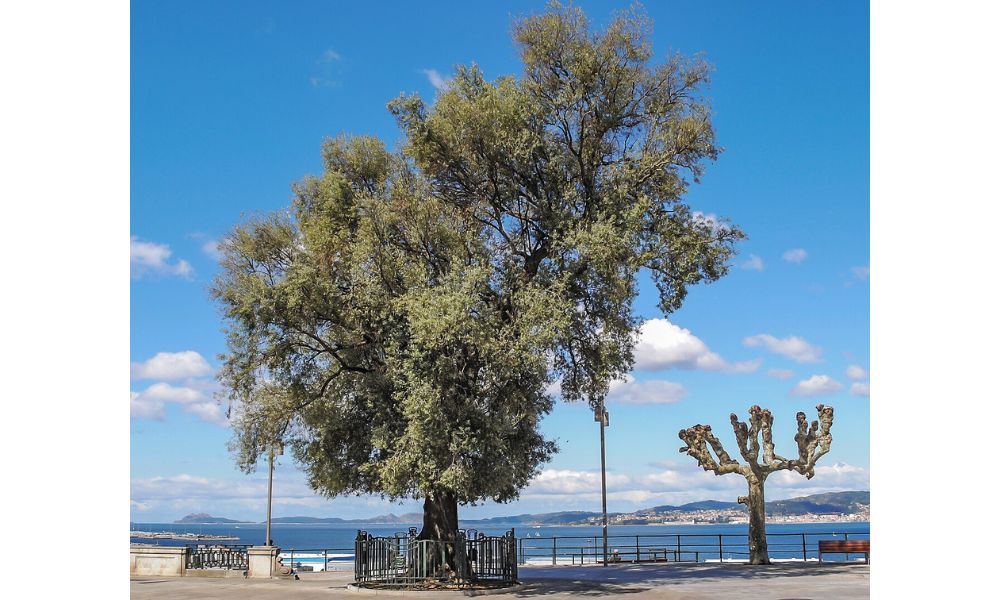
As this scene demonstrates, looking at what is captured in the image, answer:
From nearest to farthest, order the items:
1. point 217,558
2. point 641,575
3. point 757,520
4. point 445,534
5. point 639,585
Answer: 1. point 639,585
2. point 445,534
3. point 641,575
4. point 757,520
5. point 217,558

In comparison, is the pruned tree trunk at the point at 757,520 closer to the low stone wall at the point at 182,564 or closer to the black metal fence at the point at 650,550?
the black metal fence at the point at 650,550

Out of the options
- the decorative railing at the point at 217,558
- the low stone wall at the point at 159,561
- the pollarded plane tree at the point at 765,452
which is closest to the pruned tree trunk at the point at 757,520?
the pollarded plane tree at the point at 765,452

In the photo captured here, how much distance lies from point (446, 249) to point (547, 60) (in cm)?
596

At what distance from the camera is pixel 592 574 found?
2698 centimetres

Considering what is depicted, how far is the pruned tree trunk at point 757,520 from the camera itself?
96.4 feet

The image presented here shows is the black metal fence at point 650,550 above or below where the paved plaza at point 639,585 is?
below

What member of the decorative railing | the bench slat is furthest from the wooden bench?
the decorative railing

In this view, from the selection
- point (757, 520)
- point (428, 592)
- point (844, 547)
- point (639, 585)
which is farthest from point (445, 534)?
point (844, 547)

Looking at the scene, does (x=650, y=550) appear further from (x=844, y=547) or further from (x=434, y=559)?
(x=434, y=559)

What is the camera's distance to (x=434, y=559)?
22.6 meters

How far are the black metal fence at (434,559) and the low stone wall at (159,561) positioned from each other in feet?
34.6

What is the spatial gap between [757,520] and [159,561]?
21209 mm

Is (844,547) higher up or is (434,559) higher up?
(434,559)

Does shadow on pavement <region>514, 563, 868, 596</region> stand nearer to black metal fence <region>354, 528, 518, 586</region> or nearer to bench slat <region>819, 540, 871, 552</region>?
bench slat <region>819, 540, 871, 552</region>
